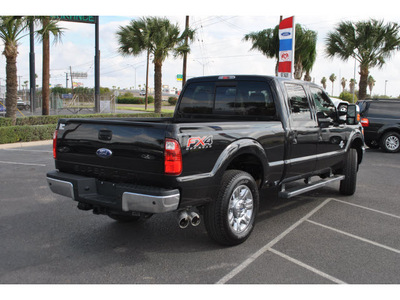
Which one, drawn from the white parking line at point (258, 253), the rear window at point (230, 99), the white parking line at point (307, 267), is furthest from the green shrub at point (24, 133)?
the white parking line at point (307, 267)

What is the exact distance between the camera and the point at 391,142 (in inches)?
525

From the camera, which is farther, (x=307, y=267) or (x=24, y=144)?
(x=24, y=144)

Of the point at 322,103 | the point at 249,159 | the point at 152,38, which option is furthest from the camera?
the point at 152,38

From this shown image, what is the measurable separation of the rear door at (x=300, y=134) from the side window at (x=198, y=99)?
110 centimetres

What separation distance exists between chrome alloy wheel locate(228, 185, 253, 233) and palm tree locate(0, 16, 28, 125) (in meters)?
14.5

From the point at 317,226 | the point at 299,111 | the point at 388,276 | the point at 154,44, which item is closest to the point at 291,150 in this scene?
the point at 299,111

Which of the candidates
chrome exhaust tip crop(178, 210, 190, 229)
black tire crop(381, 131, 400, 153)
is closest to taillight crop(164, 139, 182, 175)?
chrome exhaust tip crop(178, 210, 190, 229)

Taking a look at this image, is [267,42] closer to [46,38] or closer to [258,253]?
[46,38]

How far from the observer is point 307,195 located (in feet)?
23.7

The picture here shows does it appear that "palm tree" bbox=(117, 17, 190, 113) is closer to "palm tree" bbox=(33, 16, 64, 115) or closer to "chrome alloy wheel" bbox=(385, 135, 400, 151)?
"palm tree" bbox=(33, 16, 64, 115)

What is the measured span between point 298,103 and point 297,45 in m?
26.1

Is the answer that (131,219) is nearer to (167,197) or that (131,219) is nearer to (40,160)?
(167,197)

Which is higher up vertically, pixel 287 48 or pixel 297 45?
pixel 297 45

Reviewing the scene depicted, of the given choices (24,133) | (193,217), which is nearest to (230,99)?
(193,217)
